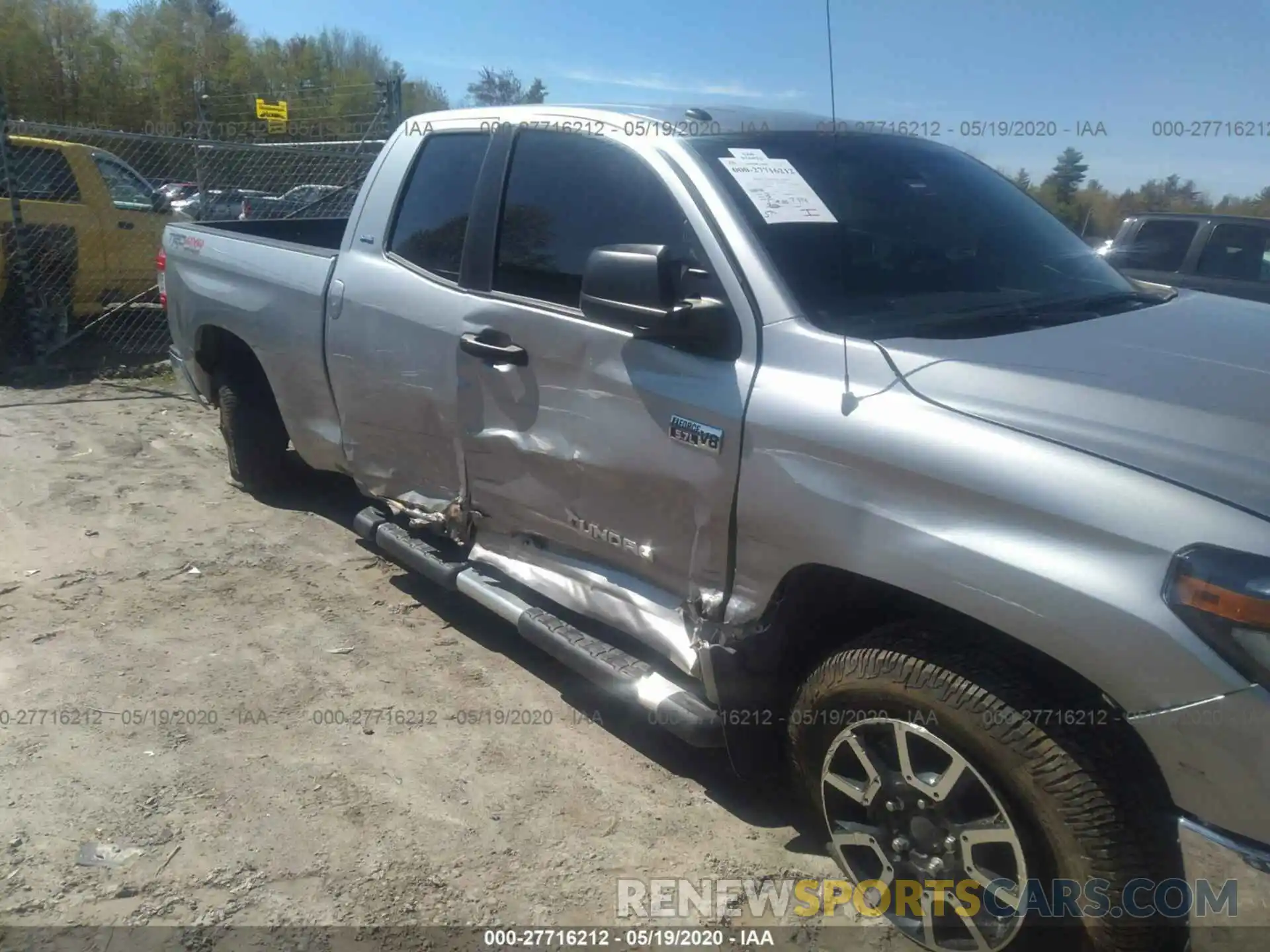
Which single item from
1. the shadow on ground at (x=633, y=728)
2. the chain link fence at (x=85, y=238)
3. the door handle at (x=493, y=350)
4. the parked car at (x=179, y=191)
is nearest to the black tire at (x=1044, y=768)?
the shadow on ground at (x=633, y=728)

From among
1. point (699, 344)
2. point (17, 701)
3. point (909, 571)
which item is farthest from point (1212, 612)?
point (17, 701)

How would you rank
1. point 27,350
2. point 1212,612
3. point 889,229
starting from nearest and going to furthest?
point 1212,612 → point 889,229 → point 27,350

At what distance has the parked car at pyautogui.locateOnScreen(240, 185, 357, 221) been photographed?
11.9 metres

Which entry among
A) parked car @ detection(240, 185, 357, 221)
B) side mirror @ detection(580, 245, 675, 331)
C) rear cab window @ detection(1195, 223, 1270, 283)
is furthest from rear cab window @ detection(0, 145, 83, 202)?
rear cab window @ detection(1195, 223, 1270, 283)

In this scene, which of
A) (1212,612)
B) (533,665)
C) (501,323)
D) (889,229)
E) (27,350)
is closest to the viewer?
(1212,612)

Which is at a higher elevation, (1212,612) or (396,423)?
→ (1212,612)

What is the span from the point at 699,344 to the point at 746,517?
501mm

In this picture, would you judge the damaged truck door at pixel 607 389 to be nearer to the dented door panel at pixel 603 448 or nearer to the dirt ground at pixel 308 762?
the dented door panel at pixel 603 448

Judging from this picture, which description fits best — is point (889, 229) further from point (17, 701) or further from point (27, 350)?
point (27, 350)

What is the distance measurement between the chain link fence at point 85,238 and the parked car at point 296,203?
82 centimetres

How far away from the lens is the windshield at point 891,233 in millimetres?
2947

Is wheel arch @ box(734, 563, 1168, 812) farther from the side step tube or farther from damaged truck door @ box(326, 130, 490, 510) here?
damaged truck door @ box(326, 130, 490, 510)

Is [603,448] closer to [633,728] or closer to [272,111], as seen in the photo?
[633,728]

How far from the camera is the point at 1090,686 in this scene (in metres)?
2.23
